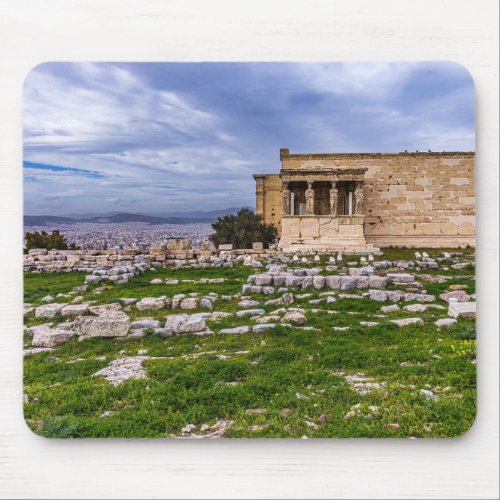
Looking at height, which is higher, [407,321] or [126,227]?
[126,227]

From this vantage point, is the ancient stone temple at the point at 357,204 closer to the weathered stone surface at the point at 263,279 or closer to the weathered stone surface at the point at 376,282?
the weathered stone surface at the point at 376,282

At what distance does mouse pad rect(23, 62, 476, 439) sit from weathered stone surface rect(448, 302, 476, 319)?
0.09 feet

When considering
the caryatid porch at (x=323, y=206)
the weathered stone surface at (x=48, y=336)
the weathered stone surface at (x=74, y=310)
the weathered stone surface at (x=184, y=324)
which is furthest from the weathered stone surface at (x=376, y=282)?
the caryatid porch at (x=323, y=206)

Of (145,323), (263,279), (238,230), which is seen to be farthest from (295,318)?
(238,230)

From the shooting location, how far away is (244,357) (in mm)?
3197

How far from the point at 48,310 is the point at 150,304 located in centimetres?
77

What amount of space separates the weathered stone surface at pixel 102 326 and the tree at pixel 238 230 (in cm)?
108

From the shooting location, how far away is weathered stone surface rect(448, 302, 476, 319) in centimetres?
323

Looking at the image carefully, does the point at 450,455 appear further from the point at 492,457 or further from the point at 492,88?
the point at 492,88

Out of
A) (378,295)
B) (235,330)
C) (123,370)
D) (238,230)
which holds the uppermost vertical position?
(238,230)

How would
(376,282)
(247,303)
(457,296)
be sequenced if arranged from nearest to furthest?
(457,296) → (247,303) → (376,282)

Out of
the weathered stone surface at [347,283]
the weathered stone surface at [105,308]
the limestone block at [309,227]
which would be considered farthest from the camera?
the limestone block at [309,227]

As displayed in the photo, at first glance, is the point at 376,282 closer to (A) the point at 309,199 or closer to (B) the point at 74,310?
(B) the point at 74,310

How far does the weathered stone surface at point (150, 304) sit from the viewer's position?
11.5ft
